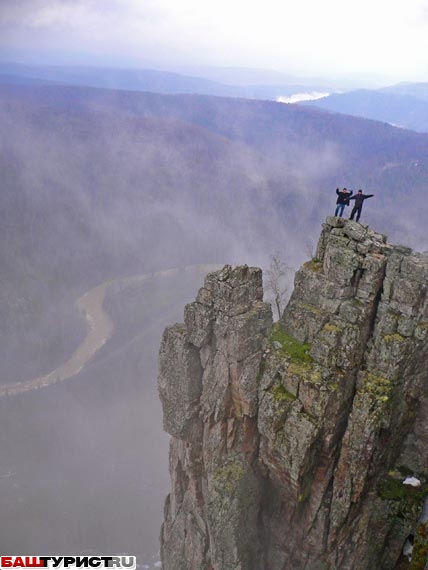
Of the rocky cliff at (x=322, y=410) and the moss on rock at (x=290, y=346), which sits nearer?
the rocky cliff at (x=322, y=410)

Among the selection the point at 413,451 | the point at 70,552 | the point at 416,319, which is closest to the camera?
the point at 416,319

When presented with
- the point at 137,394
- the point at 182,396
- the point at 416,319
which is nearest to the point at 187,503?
the point at 182,396

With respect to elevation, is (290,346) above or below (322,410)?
above

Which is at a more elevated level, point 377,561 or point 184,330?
point 184,330

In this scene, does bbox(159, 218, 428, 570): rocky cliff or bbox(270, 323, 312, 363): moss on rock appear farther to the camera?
bbox(270, 323, 312, 363): moss on rock

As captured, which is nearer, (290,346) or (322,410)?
(322,410)

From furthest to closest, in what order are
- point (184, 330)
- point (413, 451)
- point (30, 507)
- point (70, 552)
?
point (30, 507)
point (70, 552)
point (184, 330)
point (413, 451)

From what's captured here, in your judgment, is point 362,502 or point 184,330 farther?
point 184,330

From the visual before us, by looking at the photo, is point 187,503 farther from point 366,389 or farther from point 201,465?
point 366,389
